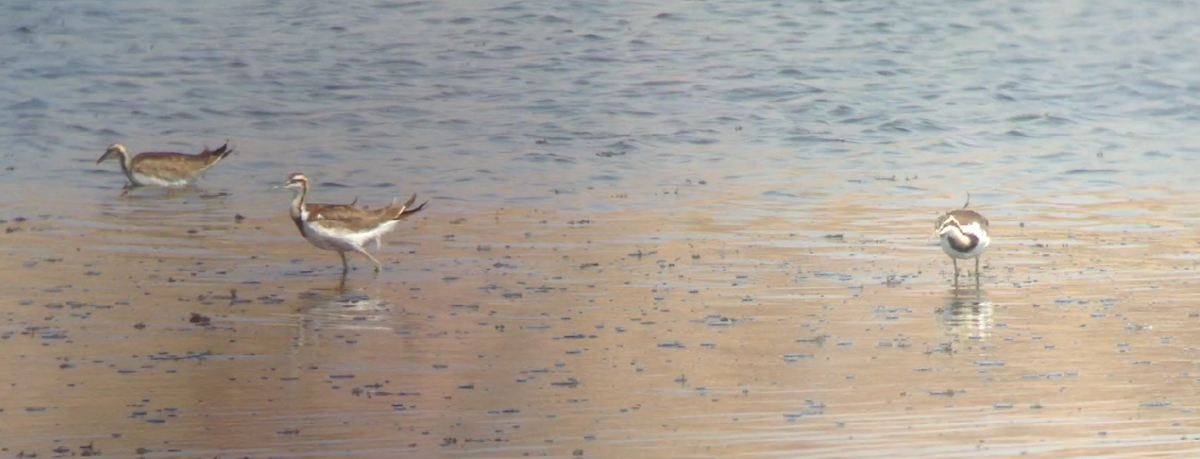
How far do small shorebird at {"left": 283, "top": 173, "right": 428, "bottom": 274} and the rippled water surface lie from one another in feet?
0.82

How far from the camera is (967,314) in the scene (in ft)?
40.4

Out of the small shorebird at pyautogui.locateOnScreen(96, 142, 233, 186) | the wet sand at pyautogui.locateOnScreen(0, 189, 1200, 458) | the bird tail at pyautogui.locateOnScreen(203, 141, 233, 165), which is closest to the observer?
the wet sand at pyautogui.locateOnScreen(0, 189, 1200, 458)

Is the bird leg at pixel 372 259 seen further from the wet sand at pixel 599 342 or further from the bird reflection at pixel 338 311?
the bird reflection at pixel 338 311

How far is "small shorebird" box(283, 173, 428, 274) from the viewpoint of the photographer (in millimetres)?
14805

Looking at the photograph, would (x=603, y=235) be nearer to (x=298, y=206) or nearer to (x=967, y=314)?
(x=298, y=206)

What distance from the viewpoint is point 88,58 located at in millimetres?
32938

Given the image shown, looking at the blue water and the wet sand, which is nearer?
the wet sand

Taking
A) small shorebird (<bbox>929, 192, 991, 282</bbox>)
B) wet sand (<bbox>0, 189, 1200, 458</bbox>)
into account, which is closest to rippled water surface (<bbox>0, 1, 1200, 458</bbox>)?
wet sand (<bbox>0, 189, 1200, 458</bbox>)

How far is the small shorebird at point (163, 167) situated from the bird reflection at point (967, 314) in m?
11.0

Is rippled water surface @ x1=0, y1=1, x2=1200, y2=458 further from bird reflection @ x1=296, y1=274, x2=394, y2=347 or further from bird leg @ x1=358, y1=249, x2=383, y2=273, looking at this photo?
bird leg @ x1=358, y1=249, x2=383, y2=273

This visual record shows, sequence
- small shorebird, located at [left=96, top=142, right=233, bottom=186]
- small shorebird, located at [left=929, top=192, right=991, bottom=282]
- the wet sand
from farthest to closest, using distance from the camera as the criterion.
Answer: small shorebird, located at [left=96, top=142, right=233, bottom=186] → small shorebird, located at [left=929, top=192, right=991, bottom=282] → the wet sand

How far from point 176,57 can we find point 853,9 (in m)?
13.6

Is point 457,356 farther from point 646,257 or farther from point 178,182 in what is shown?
point 178,182

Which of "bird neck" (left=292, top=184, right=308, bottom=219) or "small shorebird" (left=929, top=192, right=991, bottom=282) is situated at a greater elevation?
"bird neck" (left=292, top=184, right=308, bottom=219)
